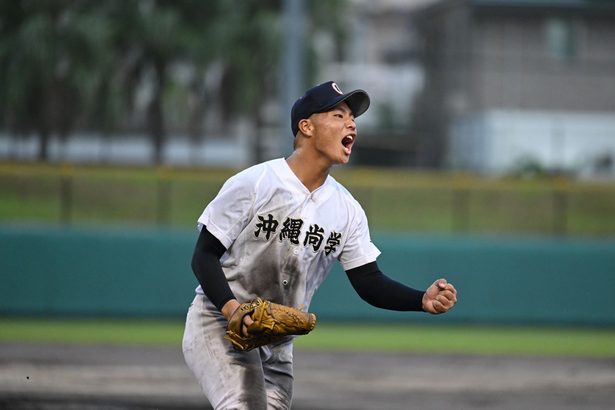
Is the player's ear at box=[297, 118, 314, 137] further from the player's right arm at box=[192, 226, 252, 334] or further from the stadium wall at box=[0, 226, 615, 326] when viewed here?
the stadium wall at box=[0, 226, 615, 326]

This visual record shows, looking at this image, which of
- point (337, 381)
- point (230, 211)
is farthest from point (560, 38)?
point (230, 211)

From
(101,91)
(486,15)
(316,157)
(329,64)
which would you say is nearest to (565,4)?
(486,15)

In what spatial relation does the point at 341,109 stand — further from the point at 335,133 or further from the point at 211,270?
the point at 211,270

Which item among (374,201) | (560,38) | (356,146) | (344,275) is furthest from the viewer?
(356,146)

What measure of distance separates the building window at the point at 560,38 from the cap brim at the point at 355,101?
111ft

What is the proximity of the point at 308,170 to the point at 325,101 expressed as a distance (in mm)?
305

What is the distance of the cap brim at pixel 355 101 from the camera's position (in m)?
5.18

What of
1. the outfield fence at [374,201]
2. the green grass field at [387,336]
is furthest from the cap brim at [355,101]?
the outfield fence at [374,201]

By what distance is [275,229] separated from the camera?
5199 mm

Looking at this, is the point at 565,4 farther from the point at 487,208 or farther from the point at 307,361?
the point at 307,361

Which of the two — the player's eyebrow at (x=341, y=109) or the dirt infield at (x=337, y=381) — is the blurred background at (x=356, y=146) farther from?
A: the player's eyebrow at (x=341, y=109)

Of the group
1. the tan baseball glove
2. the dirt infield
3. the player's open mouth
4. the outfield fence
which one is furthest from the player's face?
the outfield fence

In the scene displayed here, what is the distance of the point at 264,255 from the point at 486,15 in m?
33.5

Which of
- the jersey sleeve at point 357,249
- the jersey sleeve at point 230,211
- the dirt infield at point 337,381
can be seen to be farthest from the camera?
the dirt infield at point 337,381
